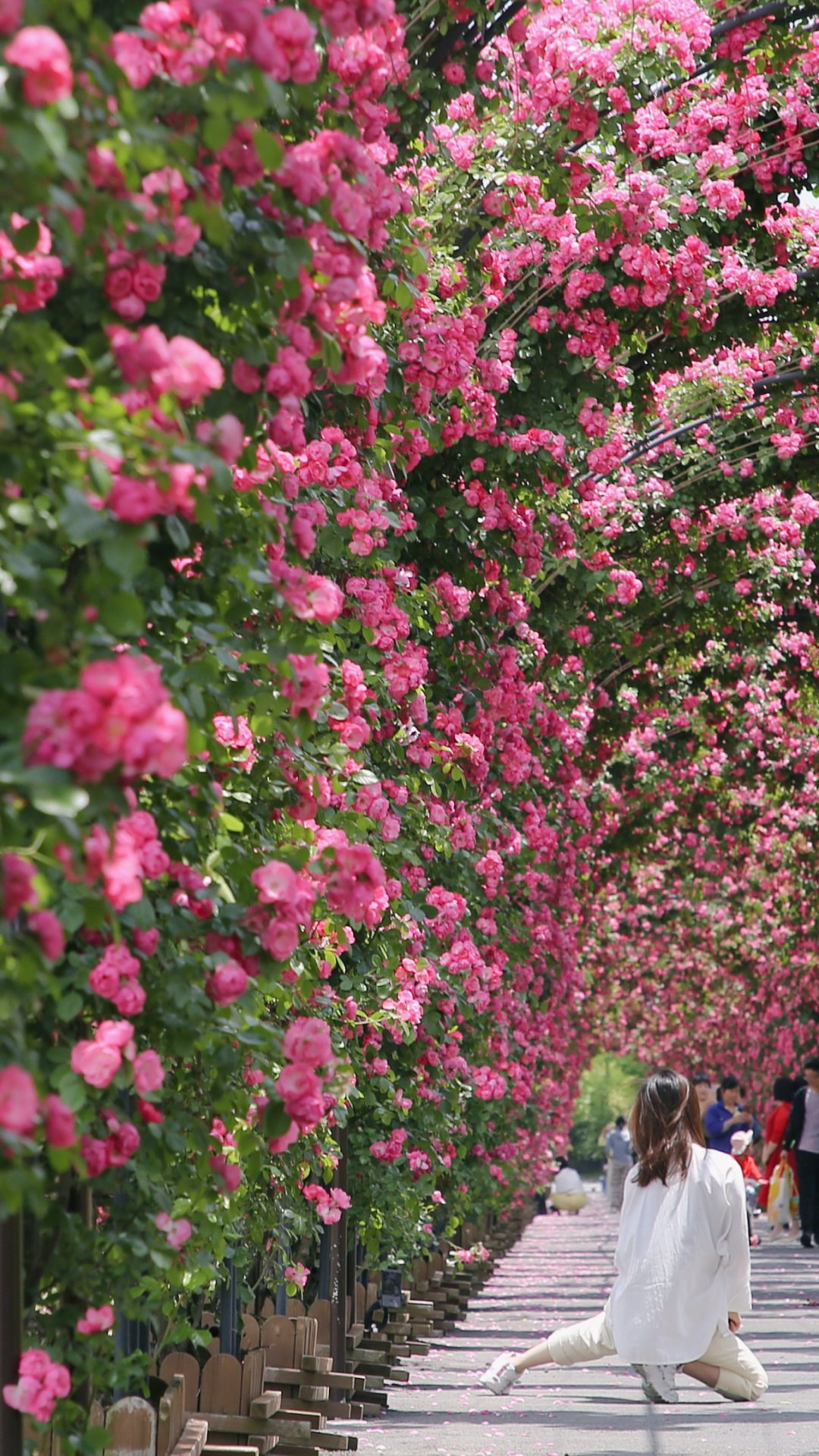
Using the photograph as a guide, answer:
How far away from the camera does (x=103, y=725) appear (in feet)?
7.58

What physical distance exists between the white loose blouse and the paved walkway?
0.42 meters

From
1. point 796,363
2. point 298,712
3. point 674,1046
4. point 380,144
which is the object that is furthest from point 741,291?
point 674,1046

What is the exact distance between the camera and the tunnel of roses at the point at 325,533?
256 cm

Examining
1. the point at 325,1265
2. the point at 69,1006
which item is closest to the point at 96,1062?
the point at 69,1006

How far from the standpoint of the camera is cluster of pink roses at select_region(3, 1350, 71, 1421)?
3.38 meters

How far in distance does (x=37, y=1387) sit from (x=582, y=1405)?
6.72 metres

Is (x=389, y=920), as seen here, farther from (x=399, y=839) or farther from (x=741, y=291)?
(x=741, y=291)

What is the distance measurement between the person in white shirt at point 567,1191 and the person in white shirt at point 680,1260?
120 ft

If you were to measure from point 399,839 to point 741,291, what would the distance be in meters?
3.76

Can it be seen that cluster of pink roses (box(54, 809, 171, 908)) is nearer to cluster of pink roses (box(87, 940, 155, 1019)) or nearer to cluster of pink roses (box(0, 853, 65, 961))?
cluster of pink roses (box(0, 853, 65, 961))

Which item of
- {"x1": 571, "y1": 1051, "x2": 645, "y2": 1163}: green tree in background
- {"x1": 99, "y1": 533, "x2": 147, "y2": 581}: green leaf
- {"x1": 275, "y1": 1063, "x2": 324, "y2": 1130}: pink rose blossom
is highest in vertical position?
{"x1": 571, "y1": 1051, "x2": 645, "y2": 1163}: green tree in background

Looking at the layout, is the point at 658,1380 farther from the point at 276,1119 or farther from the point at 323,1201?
the point at 276,1119

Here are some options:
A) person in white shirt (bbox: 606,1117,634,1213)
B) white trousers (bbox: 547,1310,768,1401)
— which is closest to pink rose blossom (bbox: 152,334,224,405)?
white trousers (bbox: 547,1310,768,1401)

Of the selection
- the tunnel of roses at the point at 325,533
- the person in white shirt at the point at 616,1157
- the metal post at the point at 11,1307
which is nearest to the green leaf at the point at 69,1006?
the tunnel of roses at the point at 325,533
